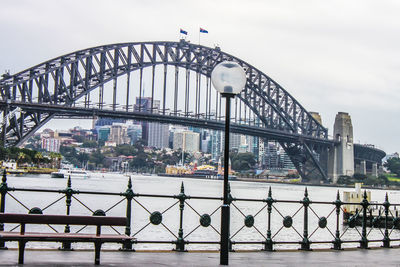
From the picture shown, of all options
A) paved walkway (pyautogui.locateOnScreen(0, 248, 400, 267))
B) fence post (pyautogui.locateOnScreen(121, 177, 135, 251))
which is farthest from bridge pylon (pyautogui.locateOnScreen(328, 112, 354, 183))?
fence post (pyautogui.locateOnScreen(121, 177, 135, 251))

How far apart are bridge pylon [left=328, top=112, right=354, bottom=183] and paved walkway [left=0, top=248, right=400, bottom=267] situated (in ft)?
350

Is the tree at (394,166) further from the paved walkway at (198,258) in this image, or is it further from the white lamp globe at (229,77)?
the white lamp globe at (229,77)

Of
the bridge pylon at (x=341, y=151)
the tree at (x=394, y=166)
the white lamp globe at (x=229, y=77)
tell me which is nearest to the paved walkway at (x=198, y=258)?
the white lamp globe at (x=229, y=77)

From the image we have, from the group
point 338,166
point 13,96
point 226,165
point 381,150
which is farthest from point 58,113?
point 381,150

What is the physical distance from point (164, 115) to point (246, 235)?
49816 mm

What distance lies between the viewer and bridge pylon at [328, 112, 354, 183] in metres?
117

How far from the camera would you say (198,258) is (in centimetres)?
1020

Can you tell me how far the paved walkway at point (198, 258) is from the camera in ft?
28.8

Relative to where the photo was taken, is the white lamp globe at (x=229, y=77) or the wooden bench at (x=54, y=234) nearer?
the wooden bench at (x=54, y=234)

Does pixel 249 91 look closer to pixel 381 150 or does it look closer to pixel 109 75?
pixel 109 75

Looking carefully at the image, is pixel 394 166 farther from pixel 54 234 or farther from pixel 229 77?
pixel 54 234

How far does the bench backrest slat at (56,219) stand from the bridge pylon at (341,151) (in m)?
110

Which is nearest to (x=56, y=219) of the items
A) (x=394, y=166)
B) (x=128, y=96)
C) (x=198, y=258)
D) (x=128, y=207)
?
(x=128, y=207)

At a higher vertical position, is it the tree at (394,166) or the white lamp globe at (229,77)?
the tree at (394,166)
